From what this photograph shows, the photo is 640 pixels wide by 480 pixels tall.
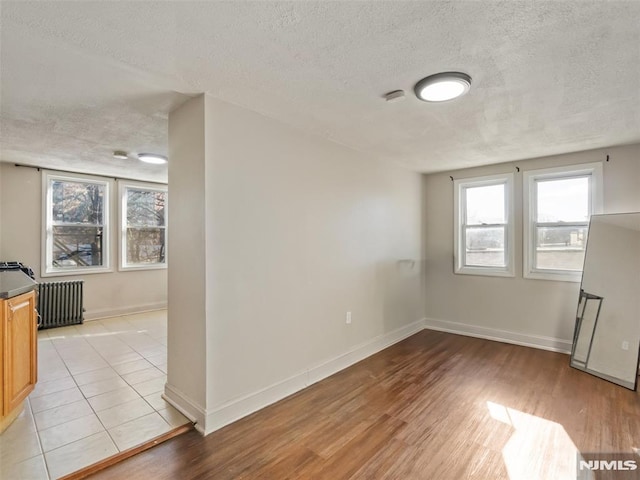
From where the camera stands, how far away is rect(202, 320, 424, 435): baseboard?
2318 mm

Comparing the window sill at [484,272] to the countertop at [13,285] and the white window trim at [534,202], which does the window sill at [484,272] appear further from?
the countertop at [13,285]

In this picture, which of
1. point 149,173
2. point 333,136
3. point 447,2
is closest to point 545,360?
point 333,136

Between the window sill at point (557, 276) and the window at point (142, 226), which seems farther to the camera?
the window at point (142, 226)

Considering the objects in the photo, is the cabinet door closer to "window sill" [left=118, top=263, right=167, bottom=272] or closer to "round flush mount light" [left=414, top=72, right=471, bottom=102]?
"window sill" [left=118, top=263, right=167, bottom=272]

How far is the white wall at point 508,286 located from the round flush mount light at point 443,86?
267 cm

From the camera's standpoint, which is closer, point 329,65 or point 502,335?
point 329,65

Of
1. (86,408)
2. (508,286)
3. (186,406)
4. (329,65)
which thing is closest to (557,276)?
(508,286)

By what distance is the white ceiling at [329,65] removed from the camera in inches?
56.8

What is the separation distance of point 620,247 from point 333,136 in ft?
10.8

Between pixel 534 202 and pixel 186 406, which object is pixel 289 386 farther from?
pixel 534 202

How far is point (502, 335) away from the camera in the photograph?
432 centimetres
